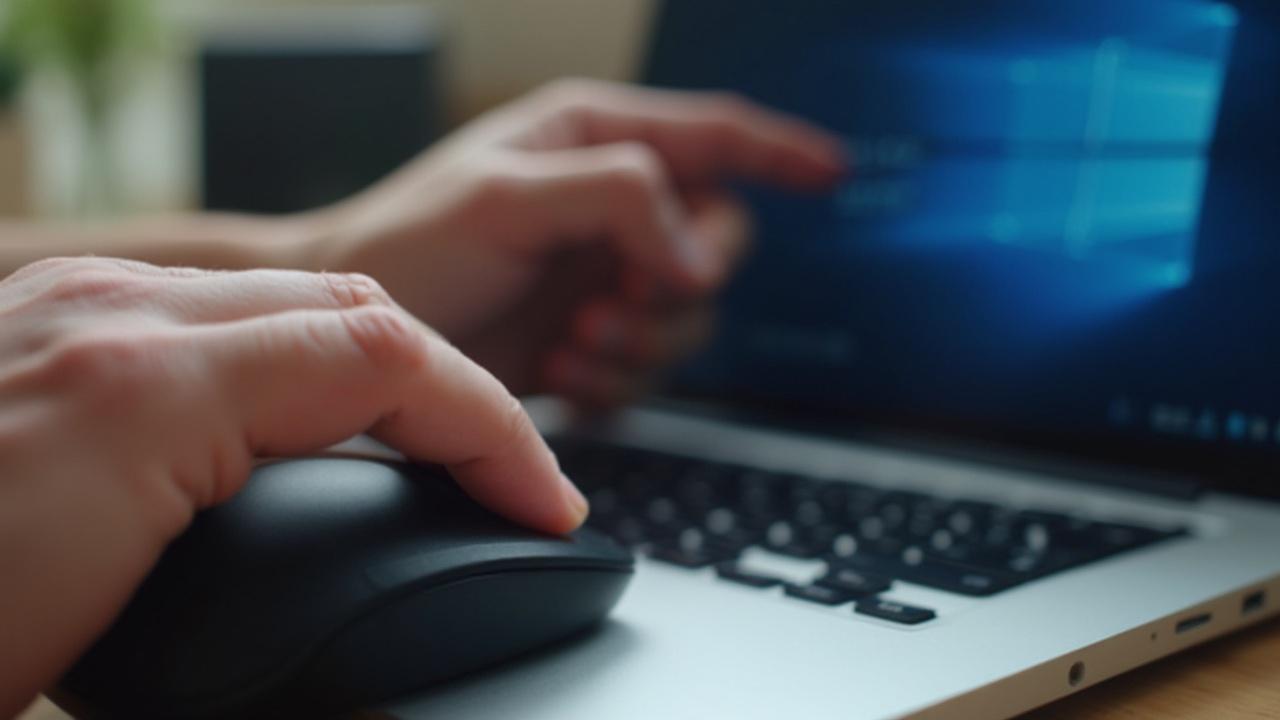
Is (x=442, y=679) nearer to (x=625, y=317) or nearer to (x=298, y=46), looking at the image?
(x=625, y=317)

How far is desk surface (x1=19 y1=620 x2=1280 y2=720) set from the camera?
1.26 ft

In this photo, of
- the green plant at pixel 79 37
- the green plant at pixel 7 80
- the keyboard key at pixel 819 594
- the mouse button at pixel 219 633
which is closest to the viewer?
the mouse button at pixel 219 633

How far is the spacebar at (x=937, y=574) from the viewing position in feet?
1.40

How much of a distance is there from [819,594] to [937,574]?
0.05 m

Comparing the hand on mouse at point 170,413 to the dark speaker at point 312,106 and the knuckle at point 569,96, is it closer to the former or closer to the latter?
the knuckle at point 569,96

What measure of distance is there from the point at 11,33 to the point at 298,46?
0.70 m

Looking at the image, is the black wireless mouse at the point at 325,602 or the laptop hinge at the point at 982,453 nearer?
the black wireless mouse at the point at 325,602

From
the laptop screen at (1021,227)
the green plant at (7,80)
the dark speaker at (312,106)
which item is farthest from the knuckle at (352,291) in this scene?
the green plant at (7,80)

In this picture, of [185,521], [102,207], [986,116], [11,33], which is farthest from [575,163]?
[11,33]

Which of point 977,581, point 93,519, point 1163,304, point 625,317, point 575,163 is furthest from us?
point 625,317

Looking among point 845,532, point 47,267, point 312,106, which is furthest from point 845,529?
point 312,106

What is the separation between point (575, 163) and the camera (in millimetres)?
771

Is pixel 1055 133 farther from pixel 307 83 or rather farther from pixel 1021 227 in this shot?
pixel 307 83

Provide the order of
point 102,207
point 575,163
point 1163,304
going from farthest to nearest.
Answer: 1. point 102,207
2. point 575,163
3. point 1163,304
